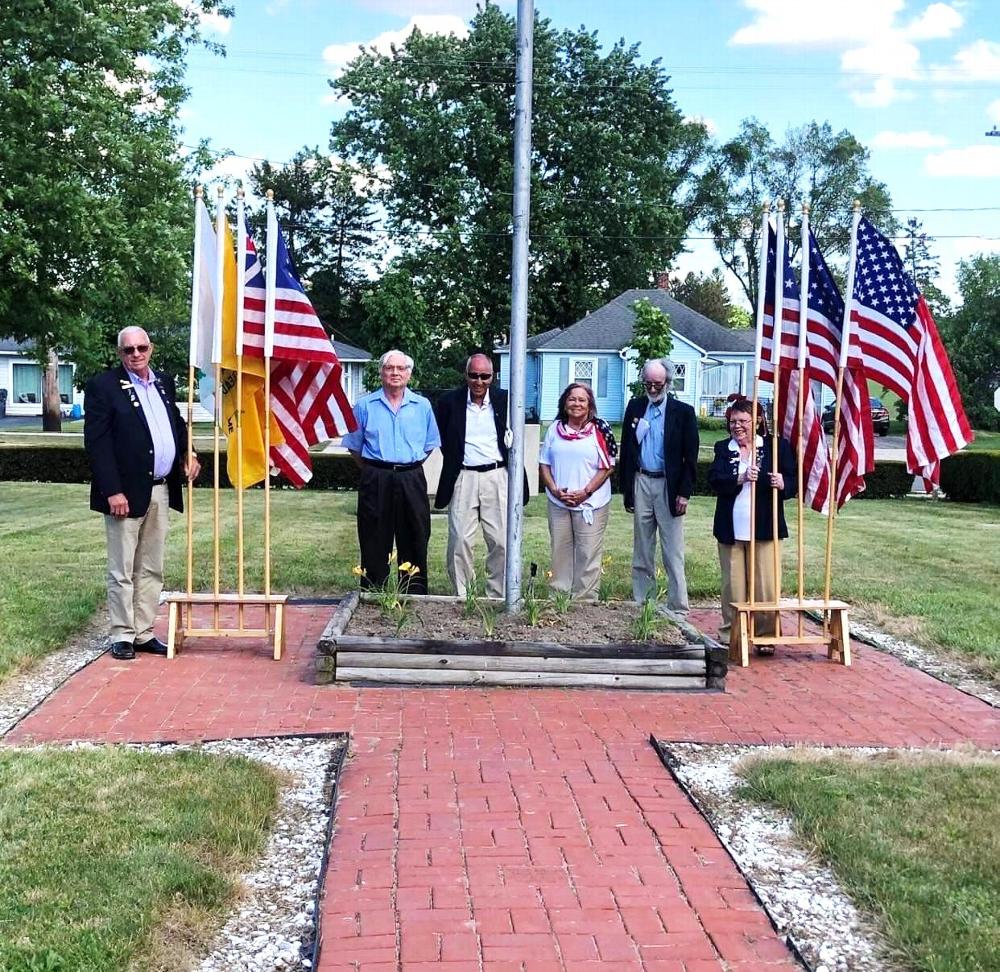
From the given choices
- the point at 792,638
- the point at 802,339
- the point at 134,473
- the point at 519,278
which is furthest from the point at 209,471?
the point at 802,339

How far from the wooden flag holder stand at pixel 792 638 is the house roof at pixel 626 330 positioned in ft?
108

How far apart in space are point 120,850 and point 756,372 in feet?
14.4

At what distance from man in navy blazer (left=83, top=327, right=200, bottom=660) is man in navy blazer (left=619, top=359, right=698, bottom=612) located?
9.42ft

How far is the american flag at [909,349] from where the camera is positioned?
6.67 metres

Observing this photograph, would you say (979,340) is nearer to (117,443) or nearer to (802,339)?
(802,339)

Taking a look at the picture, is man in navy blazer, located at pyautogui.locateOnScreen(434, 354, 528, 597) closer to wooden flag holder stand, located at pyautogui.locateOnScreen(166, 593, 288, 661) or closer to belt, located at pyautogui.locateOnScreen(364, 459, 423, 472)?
belt, located at pyautogui.locateOnScreen(364, 459, 423, 472)

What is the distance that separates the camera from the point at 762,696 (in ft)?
20.3

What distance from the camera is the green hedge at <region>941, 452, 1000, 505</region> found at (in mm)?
18844

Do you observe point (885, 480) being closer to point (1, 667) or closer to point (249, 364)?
point (249, 364)

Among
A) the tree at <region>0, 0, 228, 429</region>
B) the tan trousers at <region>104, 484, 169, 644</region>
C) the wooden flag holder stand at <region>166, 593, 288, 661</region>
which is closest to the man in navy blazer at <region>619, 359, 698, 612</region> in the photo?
the wooden flag holder stand at <region>166, 593, 288, 661</region>

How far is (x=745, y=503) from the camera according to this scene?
708 cm

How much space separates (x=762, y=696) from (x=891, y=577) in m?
4.48

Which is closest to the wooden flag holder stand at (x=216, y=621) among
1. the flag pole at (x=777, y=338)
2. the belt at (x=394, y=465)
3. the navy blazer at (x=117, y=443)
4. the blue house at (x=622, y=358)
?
the navy blazer at (x=117, y=443)

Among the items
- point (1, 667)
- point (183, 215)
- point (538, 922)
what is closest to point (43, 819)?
point (538, 922)
